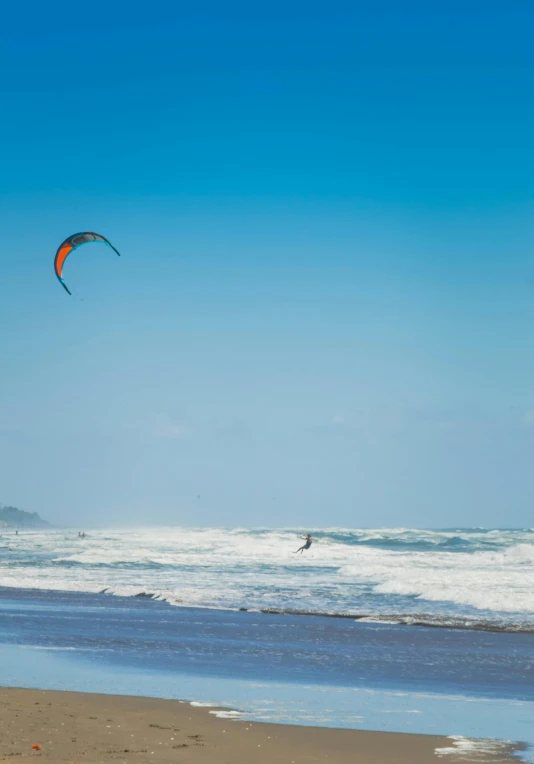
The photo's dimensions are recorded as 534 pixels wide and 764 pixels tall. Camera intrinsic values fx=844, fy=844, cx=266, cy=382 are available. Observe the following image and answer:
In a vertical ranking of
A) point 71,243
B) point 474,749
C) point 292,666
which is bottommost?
point 474,749

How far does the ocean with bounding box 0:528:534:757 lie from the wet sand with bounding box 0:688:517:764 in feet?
1.23

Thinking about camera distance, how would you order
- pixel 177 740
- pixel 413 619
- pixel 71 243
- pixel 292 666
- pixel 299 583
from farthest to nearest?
pixel 299 583
pixel 71 243
pixel 413 619
pixel 292 666
pixel 177 740

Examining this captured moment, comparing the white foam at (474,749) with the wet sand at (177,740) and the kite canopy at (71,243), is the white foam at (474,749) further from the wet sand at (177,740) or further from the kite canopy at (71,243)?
the kite canopy at (71,243)

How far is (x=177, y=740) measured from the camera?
7770 millimetres

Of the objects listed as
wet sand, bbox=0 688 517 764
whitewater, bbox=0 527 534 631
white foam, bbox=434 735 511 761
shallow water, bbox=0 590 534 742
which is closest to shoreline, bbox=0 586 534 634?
whitewater, bbox=0 527 534 631

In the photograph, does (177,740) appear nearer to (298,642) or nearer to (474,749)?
(474,749)

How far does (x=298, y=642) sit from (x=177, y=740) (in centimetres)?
650

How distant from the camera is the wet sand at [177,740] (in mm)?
7164

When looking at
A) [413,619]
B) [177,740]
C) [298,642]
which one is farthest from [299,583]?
[177,740]

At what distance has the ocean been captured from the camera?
9.42 m

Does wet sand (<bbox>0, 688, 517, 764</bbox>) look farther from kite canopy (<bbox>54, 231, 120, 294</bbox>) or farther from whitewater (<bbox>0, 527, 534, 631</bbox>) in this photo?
kite canopy (<bbox>54, 231, 120, 294</bbox>)

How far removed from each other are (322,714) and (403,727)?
962mm

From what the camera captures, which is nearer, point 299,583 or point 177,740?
point 177,740

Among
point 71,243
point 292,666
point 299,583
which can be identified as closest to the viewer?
point 292,666
